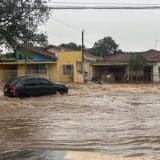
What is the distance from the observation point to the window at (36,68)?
229 feet

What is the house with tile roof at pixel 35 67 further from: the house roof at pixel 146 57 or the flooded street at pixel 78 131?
the flooded street at pixel 78 131

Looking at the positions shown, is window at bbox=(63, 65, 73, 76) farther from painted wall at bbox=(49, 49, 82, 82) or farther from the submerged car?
the submerged car

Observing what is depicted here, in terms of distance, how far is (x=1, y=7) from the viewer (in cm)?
3394

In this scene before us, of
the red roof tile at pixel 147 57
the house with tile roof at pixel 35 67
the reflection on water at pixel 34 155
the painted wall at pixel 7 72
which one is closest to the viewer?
the reflection on water at pixel 34 155

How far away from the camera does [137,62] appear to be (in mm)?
71688

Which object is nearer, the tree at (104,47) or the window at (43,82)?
the window at (43,82)

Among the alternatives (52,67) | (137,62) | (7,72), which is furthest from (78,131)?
(137,62)

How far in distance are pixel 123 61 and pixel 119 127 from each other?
56238 millimetres

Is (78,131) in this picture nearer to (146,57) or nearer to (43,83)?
(43,83)

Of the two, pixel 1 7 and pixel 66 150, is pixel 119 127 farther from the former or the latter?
pixel 1 7

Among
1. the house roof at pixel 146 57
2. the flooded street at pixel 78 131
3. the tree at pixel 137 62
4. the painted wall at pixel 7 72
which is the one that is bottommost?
the flooded street at pixel 78 131

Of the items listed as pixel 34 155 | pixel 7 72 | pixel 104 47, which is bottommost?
pixel 34 155

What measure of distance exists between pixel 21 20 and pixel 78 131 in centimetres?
1717

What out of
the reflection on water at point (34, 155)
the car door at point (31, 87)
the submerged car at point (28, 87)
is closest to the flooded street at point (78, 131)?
the reflection on water at point (34, 155)
